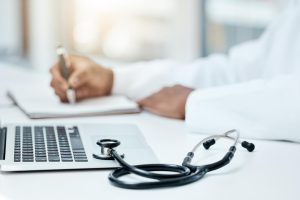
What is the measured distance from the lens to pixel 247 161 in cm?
87

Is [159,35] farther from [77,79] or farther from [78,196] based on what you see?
[78,196]

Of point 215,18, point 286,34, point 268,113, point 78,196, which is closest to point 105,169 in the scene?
point 78,196

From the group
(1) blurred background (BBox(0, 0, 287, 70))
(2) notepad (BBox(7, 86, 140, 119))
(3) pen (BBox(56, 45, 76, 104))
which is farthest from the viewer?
(1) blurred background (BBox(0, 0, 287, 70))

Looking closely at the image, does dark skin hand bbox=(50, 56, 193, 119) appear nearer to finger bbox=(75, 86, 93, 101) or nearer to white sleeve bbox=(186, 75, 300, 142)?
finger bbox=(75, 86, 93, 101)

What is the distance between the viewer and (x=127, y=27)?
3.34 meters

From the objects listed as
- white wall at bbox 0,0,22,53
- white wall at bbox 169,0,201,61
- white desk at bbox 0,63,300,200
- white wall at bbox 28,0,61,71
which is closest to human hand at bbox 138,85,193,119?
white desk at bbox 0,63,300,200

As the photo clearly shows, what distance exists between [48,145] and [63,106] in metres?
0.36

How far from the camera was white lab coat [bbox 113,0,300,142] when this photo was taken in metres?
1.00

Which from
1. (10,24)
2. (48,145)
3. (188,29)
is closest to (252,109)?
(48,145)

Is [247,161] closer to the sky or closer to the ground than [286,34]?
closer to the ground

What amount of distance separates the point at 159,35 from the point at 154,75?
5.73ft

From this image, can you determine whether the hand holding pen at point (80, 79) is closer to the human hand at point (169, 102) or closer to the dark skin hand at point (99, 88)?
the dark skin hand at point (99, 88)

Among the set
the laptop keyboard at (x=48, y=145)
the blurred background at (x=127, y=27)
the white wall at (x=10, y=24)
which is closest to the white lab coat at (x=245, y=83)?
the laptop keyboard at (x=48, y=145)

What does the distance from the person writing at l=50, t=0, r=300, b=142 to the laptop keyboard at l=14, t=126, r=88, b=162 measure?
0.23 metres
